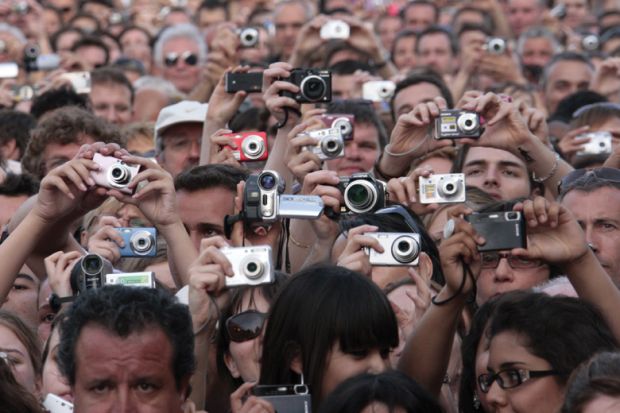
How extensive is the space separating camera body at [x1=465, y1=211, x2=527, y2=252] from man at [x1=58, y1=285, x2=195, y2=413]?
108 cm

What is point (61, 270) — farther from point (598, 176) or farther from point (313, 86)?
point (598, 176)

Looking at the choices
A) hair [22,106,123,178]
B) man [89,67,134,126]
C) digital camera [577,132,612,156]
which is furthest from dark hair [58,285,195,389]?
man [89,67,134,126]

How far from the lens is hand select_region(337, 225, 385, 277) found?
555 cm

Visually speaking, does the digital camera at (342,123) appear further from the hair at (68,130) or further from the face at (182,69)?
the face at (182,69)

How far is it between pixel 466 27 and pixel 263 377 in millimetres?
9793

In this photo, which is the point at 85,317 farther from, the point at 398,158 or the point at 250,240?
the point at 398,158

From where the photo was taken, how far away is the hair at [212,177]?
6.82 meters

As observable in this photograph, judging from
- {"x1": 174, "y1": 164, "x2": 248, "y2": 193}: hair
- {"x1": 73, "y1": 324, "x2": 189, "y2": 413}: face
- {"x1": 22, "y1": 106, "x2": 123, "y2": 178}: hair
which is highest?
{"x1": 22, "y1": 106, "x2": 123, "y2": 178}: hair

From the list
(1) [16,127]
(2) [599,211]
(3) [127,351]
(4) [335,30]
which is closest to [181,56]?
(4) [335,30]

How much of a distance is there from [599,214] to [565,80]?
18.6 ft

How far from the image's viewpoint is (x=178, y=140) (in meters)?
8.79

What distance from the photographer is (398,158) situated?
24.3 feet

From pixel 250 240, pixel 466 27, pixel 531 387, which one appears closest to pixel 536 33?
pixel 466 27

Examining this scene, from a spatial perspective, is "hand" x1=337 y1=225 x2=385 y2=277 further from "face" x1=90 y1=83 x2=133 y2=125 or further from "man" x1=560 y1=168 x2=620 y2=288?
"face" x1=90 y1=83 x2=133 y2=125
